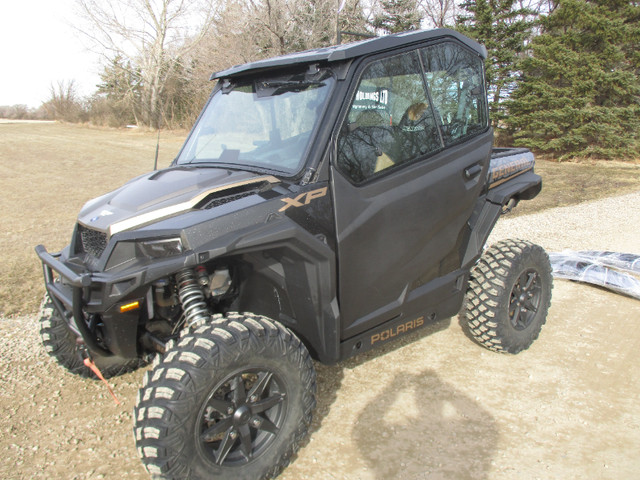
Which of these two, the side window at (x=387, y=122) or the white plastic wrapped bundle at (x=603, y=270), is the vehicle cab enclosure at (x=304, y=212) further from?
the white plastic wrapped bundle at (x=603, y=270)

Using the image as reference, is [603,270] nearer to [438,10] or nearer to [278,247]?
[278,247]

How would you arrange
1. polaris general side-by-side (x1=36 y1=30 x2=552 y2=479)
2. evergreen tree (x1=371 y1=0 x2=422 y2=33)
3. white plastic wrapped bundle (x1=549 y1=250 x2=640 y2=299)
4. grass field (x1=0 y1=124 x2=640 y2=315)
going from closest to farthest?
1. polaris general side-by-side (x1=36 y1=30 x2=552 y2=479)
2. white plastic wrapped bundle (x1=549 y1=250 x2=640 y2=299)
3. grass field (x1=0 y1=124 x2=640 y2=315)
4. evergreen tree (x1=371 y1=0 x2=422 y2=33)

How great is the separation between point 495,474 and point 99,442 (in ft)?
7.55

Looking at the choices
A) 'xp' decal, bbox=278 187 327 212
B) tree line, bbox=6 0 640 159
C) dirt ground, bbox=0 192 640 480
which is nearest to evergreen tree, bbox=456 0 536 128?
tree line, bbox=6 0 640 159

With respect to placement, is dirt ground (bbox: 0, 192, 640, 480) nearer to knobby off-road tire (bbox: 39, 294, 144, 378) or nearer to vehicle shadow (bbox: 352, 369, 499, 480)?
vehicle shadow (bbox: 352, 369, 499, 480)

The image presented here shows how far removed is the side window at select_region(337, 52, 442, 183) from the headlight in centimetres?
100

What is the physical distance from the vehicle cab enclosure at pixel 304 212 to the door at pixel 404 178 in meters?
0.01

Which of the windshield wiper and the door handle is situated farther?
the door handle

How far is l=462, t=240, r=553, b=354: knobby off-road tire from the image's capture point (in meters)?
3.81

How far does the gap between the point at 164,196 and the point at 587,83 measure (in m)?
17.0

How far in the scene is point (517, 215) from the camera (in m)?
9.59

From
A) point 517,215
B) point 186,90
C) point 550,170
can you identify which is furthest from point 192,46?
point 517,215

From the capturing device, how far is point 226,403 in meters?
2.47

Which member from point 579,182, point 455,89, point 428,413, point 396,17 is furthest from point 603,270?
point 396,17
